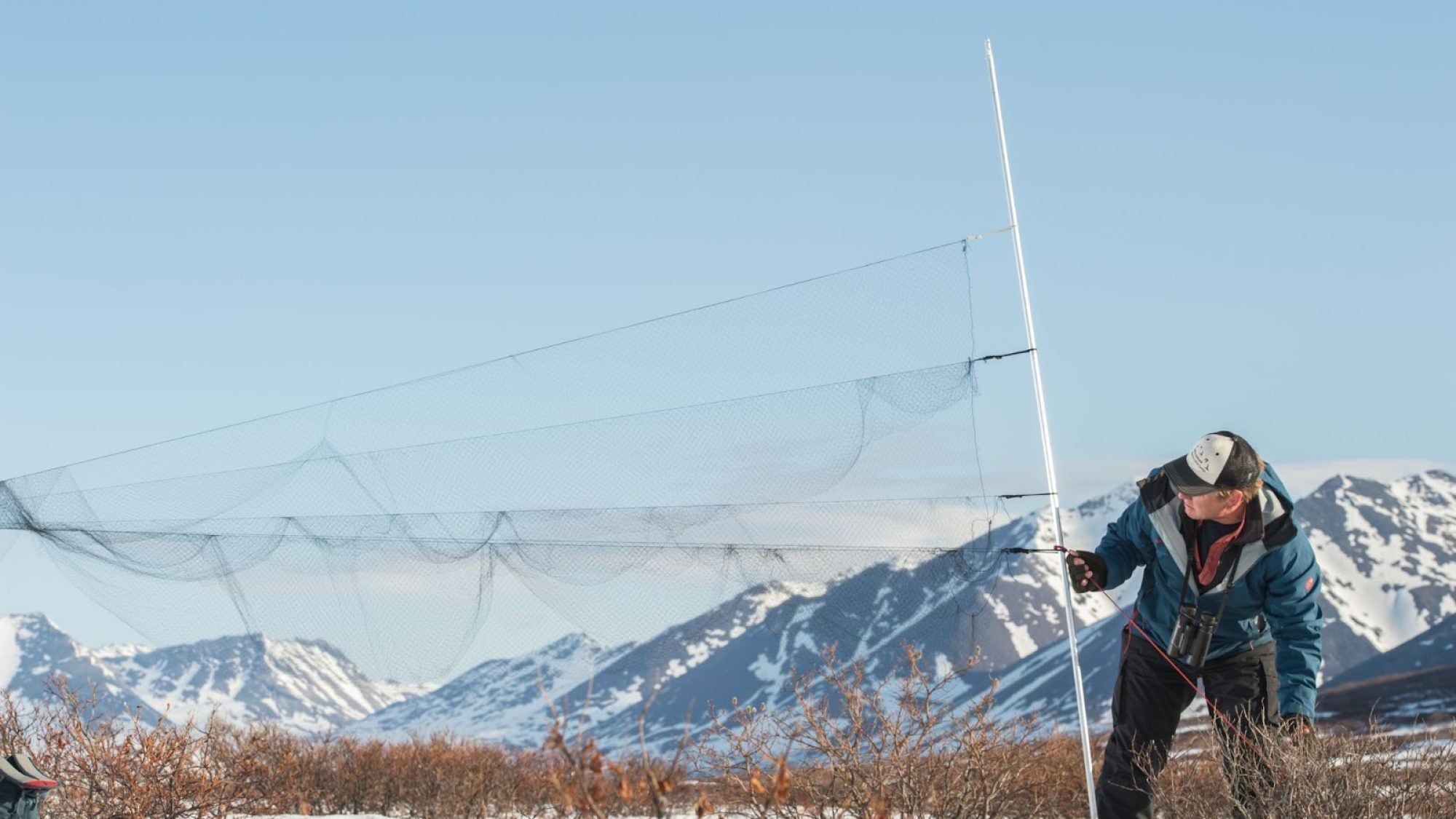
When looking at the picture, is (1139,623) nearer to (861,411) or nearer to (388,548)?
(861,411)

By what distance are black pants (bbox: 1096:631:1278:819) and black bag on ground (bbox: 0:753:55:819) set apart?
5233 millimetres

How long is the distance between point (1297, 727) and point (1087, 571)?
3.30 ft

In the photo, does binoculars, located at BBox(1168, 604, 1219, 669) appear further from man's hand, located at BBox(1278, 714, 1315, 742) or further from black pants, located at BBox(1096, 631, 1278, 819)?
man's hand, located at BBox(1278, 714, 1315, 742)

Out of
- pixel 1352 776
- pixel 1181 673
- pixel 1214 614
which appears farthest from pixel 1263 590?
pixel 1352 776

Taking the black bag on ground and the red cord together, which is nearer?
the red cord

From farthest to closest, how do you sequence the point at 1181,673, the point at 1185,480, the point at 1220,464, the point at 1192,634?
the point at 1181,673 < the point at 1192,634 < the point at 1185,480 < the point at 1220,464

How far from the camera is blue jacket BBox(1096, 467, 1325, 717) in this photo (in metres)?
6.34

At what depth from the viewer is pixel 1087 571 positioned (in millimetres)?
6594

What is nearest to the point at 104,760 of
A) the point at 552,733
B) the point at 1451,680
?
the point at 552,733

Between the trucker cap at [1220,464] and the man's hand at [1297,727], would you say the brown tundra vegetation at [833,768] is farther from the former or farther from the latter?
the trucker cap at [1220,464]

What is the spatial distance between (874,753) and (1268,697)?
1804mm

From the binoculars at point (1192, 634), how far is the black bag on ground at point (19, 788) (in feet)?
18.2

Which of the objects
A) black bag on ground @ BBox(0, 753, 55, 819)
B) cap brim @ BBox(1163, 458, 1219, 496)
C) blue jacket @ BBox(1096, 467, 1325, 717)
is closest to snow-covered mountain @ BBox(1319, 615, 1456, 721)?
blue jacket @ BBox(1096, 467, 1325, 717)

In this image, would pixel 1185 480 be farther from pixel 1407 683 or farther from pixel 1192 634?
pixel 1407 683
